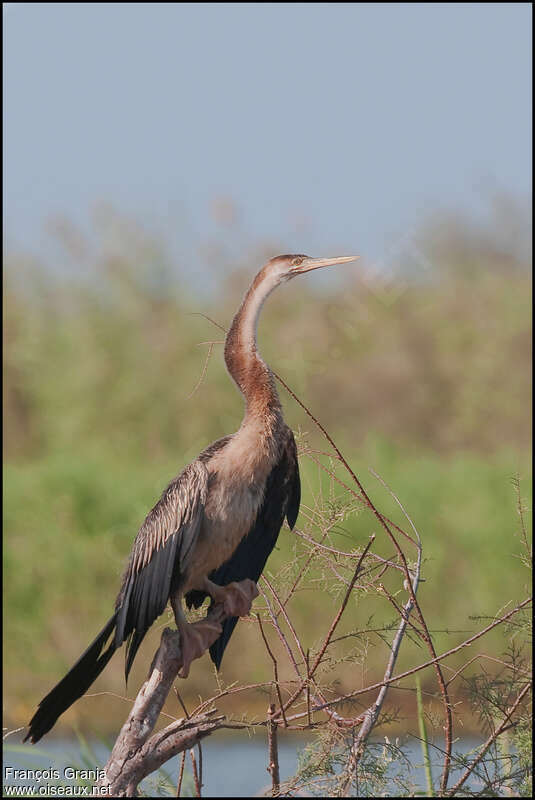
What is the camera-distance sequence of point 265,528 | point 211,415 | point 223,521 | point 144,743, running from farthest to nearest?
point 211,415, point 265,528, point 223,521, point 144,743

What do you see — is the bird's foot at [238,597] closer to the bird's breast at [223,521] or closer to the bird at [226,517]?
the bird at [226,517]

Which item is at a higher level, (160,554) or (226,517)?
(226,517)

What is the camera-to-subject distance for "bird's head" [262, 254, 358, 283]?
13.9ft

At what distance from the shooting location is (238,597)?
3885 mm

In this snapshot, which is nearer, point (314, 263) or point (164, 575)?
point (164, 575)

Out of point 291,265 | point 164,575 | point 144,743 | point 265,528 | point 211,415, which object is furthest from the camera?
point 211,415

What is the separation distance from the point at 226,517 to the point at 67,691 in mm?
757

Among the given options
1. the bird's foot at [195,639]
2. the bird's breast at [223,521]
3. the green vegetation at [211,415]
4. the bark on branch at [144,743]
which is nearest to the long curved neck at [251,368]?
the bird's breast at [223,521]

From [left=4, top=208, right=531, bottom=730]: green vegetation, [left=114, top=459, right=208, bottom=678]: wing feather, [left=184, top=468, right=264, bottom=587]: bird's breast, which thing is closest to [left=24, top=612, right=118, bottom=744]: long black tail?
[left=114, top=459, right=208, bottom=678]: wing feather

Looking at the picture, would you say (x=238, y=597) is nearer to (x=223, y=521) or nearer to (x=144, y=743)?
(x=223, y=521)

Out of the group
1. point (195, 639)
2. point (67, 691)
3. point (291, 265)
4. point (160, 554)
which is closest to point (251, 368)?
point (291, 265)

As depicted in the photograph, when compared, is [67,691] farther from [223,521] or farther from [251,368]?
[251,368]

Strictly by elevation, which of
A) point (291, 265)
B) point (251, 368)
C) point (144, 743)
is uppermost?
point (291, 265)

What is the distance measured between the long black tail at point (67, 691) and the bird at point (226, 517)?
0.39 feet
